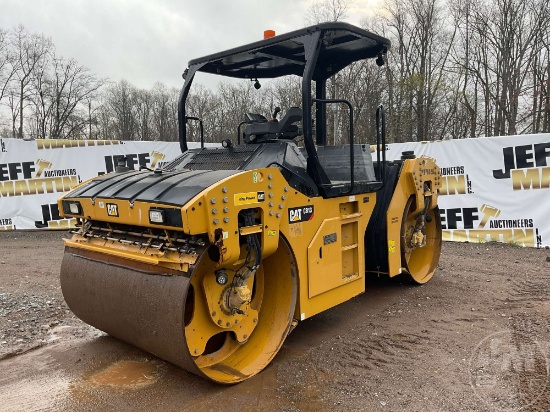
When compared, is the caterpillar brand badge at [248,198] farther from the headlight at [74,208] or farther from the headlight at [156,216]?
the headlight at [74,208]

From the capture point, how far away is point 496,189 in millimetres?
9180

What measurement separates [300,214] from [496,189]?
22.4 ft

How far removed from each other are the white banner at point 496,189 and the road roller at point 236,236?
5.02 metres

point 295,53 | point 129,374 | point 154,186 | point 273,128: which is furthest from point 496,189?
point 129,374

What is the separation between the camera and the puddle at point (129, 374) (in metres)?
3.45

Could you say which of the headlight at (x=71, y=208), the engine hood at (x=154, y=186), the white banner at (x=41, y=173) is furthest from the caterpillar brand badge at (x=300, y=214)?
the white banner at (x=41, y=173)

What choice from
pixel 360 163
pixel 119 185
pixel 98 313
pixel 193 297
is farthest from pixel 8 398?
pixel 360 163

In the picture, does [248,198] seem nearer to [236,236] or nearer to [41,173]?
[236,236]

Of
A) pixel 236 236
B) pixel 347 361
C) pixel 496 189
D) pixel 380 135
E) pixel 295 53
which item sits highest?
A: pixel 295 53

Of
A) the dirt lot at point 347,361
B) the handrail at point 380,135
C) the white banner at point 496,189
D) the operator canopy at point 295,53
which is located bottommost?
the dirt lot at point 347,361

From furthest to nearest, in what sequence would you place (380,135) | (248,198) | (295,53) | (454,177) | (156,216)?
1. (454,177)
2. (380,135)
3. (295,53)
4. (248,198)
5. (156,216)

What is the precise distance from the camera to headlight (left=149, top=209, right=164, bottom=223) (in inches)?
119

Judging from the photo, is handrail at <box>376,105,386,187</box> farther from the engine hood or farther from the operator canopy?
the engine hood

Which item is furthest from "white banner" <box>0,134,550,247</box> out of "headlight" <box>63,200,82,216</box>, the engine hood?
"headlight" <box>63,200,82,216</box>
